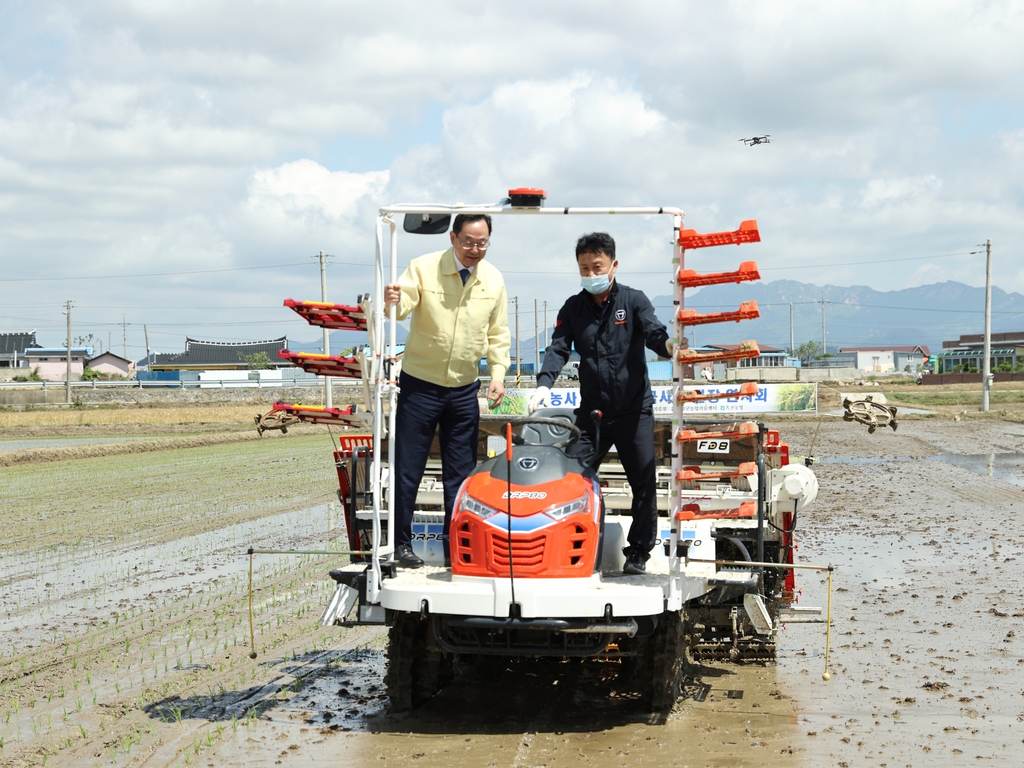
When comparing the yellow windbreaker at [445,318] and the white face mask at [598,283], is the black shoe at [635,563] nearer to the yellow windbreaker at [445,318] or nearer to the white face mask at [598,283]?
the yellow windbreaker at [445,318]

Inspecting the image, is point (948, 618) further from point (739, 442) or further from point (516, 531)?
point (516, 531)

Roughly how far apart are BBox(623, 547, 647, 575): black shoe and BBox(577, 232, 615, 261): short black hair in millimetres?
1542

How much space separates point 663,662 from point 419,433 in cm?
176

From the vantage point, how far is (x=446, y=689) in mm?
6750

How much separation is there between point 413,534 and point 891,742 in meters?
2.86

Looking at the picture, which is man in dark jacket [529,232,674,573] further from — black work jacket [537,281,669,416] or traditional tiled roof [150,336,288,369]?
traditional tiled roof [150,336,288,369]

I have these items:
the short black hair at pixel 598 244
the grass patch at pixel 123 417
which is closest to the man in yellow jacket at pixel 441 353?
the short black hair at pixel 598 244

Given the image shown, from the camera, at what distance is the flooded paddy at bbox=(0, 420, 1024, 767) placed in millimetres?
5512

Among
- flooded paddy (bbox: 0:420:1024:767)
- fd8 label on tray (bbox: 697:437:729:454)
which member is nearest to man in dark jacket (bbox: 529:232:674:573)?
flooded paddy (bbox: 0:420:1024:767)

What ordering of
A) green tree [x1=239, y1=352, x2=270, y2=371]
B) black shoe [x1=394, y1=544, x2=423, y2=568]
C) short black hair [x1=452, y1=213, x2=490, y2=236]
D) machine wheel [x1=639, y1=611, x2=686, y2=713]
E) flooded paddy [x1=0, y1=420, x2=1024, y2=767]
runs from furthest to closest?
green tree [x1=239, y1=352, x2=270, y2=371], black shoe [x1=394, y1=544, x2=423, y2=568], short black hair [x1=452, y1=213, x2=490, y2=236], machine wheel [x1=639, y1=611, x2=686, y2=713], flooded paddy [x1=0, y1=420, x2=1024, y2=767]

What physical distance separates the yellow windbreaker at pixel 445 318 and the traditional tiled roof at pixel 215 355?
10956 centimetres

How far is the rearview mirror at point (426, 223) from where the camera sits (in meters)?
6.08

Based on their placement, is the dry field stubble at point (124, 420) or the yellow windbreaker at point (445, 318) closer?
the yellow windbreaker at point (445, 318)

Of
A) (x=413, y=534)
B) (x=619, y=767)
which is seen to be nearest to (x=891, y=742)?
(x=619, y=767)
